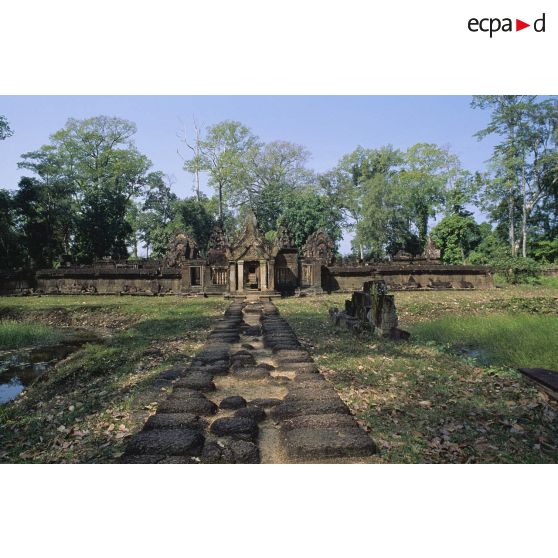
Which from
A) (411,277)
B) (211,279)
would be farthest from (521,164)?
(211,279)

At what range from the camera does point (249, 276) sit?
2000cm

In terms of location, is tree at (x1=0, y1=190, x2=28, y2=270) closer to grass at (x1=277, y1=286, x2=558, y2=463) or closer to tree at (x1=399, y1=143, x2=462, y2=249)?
grass at (x1=277, y1=286, x2=558, y2=463)

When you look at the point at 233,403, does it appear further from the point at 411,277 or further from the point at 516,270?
the point at 516,270

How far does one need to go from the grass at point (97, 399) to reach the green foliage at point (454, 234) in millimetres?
29013

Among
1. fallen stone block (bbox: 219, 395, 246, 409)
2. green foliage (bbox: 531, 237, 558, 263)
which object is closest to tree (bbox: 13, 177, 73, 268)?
fallen stone block (bbox: 219, 395, 246, 409)

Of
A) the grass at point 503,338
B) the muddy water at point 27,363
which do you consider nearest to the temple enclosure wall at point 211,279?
the muddy water at point 27,363

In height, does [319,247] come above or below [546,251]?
above

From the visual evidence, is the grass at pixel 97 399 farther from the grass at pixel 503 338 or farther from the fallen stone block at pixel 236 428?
the grass at pixel 503 338

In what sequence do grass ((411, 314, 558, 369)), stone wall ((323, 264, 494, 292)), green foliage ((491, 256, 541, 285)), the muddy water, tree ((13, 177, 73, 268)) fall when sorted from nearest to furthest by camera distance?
grass ((411, 314, 558, 369))
the muddy water
stone wall ((323, 264, 494, 292))
green foliage ((491, 256, 541, 285))
tree ((13, 177, 73, 268))

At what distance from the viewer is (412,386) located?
4031mm

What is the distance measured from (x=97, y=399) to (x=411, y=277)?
1820 cm

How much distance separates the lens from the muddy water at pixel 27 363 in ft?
18.8

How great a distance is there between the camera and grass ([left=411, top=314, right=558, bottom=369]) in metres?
5.10

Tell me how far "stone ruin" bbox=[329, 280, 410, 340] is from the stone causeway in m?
2.65
